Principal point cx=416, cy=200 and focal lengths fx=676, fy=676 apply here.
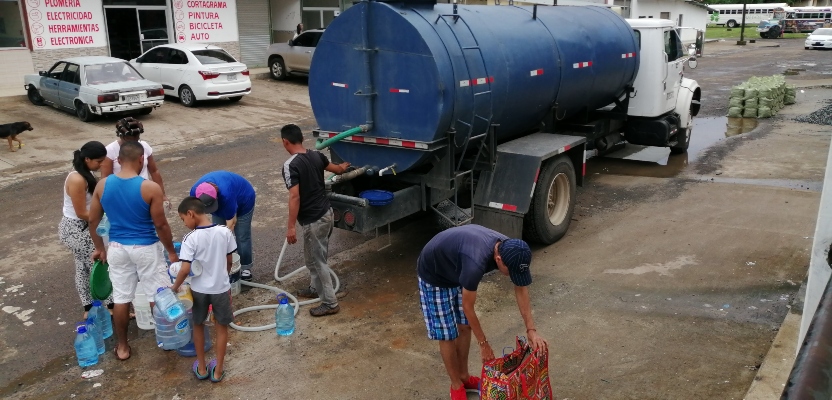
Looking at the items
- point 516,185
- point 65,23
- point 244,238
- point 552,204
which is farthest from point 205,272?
point 65,23

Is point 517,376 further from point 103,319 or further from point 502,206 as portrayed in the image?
point 103,319

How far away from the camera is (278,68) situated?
22.6m

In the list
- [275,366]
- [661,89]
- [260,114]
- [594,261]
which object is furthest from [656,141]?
[260,114]

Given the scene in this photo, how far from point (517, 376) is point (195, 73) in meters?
15.5

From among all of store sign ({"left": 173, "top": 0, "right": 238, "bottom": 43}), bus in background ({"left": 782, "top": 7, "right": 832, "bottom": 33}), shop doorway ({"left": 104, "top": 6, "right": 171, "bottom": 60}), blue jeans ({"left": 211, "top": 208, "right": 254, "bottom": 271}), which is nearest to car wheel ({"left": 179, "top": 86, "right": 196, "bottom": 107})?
shop doorway ({"left": 104, "top": 6, "right": 171, "bottom": 60})

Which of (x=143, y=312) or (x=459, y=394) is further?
(x=143, y=312)

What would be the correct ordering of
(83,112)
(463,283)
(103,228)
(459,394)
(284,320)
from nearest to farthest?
(463,283) < (459,394) < (103,228) < (284,320) < (83,112)

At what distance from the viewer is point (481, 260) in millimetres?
4121

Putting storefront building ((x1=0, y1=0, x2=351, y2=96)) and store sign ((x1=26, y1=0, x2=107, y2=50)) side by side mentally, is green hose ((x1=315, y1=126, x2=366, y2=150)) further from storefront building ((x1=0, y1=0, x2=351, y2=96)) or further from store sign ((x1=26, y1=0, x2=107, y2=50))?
store sign ((x1=26, y1=0, x2=107, y2=50))

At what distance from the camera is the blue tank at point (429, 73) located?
6.63 meters

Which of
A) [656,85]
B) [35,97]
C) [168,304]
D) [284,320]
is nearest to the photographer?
[168,304]

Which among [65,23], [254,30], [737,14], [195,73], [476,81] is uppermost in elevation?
[737,14]

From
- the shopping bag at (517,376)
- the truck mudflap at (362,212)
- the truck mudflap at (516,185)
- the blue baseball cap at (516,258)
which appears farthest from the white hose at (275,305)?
the blue baseball cap at (516,258)

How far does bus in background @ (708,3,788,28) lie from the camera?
66.2m
